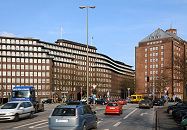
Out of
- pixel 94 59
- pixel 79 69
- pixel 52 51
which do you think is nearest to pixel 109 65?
pixel 94 59

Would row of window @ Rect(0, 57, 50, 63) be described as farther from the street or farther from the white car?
the white car

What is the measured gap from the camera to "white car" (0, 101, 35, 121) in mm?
26109

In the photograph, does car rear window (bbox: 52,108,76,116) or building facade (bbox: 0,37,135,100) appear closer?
car rear window (bbox: 52,108,76,116)

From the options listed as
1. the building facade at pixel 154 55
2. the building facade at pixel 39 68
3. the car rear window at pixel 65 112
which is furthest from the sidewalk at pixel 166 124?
the building facade at pixel 154 55

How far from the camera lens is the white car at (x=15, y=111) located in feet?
85.7

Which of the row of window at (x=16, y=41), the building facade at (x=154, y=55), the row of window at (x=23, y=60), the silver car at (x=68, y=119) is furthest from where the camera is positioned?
the building facade at (x=154, y=55)

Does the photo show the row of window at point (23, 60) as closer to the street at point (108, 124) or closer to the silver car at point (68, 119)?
the street at point (108, 124)

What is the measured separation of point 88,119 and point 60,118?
6.50ft

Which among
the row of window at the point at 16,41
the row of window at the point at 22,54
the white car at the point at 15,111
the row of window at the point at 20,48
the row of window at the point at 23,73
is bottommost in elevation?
the white car at the point at 15,111

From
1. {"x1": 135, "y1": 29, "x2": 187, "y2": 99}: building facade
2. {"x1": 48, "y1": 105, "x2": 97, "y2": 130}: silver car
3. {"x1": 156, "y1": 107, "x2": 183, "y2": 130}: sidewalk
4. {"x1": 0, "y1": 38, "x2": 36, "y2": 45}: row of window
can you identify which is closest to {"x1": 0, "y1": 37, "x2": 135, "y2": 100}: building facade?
{"x1": 0, "y1": 38, "x2": 36, "y2": 45}: row of window

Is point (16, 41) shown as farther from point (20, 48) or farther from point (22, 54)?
point (22, 54)

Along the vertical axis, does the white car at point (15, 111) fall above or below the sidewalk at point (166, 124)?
above

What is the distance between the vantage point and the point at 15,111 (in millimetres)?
26672

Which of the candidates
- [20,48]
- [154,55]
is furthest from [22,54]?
[154,55]
